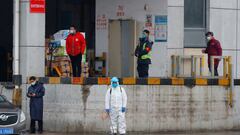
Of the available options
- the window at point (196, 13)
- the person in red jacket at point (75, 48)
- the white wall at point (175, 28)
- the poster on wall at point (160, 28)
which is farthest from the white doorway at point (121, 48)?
the person in red jacket at point (75, 48)

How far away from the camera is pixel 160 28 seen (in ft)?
81.5

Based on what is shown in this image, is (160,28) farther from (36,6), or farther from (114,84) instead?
(114,84)

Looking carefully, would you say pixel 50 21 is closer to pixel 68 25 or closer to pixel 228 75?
pixel 68 25

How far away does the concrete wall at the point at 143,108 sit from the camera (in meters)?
21.6

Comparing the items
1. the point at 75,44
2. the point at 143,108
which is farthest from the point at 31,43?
the point at 143,108

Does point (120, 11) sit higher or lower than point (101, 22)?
higher

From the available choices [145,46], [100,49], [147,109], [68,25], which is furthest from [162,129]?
[68,25]

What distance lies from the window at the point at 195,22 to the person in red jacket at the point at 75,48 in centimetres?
441

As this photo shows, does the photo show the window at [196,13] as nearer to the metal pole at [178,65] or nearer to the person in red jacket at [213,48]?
the person in red jacket at [213,48]

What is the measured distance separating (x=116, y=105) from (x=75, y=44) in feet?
11.4

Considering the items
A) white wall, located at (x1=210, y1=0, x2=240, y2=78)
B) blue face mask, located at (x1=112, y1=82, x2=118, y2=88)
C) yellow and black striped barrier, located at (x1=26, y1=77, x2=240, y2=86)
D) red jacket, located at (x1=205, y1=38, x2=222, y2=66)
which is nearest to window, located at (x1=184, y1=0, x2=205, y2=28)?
white wall, located at (x1=210, y1=0, x2=240, y2=78)

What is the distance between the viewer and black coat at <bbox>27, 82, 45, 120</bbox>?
21.1 metres

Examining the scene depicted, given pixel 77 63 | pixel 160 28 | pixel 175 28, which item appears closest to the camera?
pixel 77 63

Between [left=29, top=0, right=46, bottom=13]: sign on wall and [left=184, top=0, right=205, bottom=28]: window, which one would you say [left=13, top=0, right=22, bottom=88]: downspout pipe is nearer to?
[left=29, top=0, right=46, bottom=13]: sign on wall
